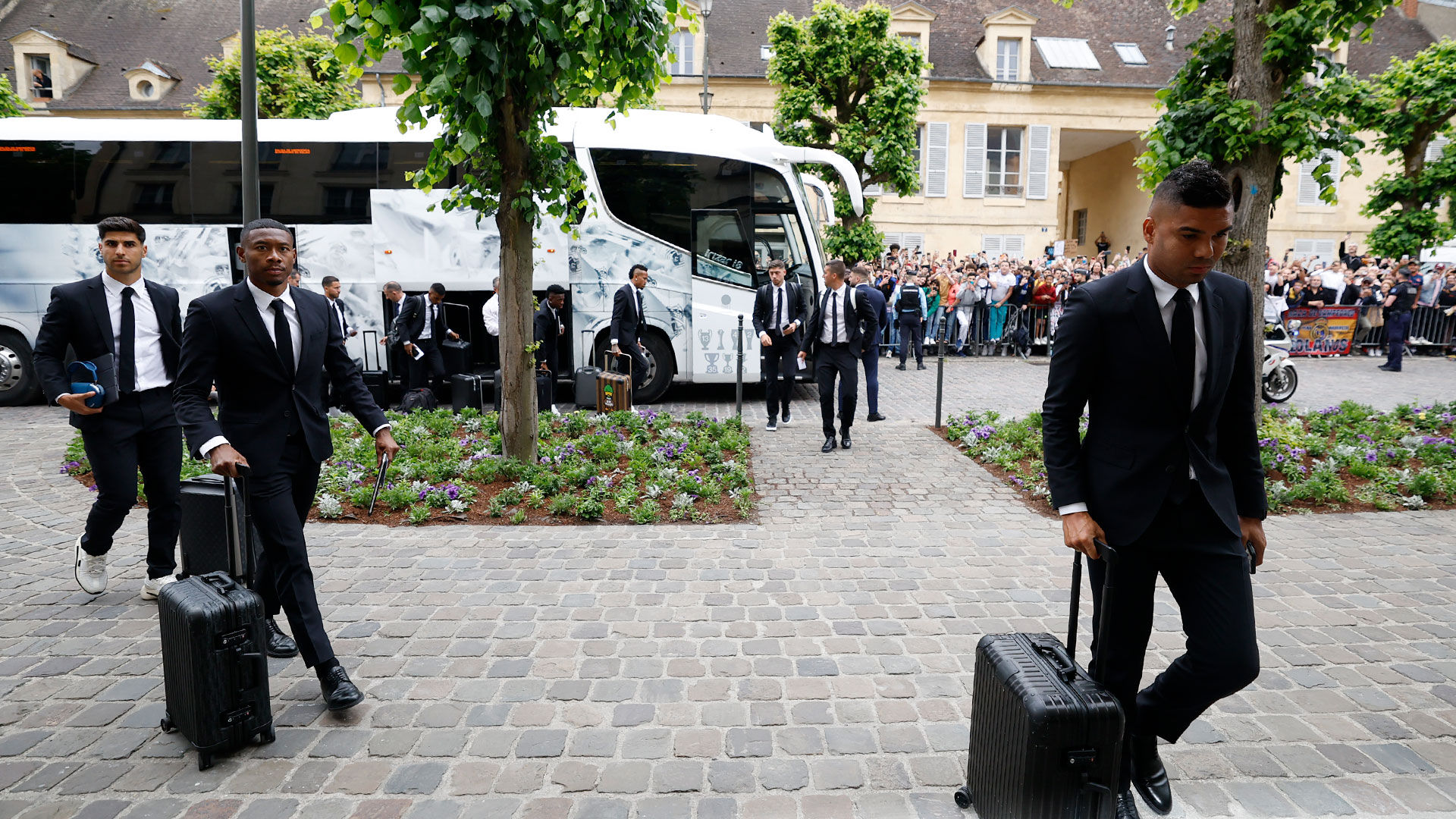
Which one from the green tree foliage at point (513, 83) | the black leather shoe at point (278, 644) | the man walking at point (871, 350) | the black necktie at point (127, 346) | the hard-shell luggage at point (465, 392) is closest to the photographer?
the black leather shoe at point (278, 644)

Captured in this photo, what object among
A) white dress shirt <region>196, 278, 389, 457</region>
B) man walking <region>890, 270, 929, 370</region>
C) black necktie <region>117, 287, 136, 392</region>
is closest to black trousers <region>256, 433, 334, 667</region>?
white dress shirt <region>196, 278, 389, 457</region>

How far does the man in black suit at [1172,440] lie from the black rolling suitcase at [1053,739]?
224 millimetres

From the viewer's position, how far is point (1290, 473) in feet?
25.5

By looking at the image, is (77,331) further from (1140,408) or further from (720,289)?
(720,289)

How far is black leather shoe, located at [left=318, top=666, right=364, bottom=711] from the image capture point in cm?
378

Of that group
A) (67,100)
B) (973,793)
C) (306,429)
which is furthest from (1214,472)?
(67,100)

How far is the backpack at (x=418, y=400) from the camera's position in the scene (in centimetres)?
1187

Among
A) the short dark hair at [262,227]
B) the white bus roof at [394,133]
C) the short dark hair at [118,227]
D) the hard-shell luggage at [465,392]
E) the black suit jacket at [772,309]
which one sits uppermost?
the white bus roof at [394,133]

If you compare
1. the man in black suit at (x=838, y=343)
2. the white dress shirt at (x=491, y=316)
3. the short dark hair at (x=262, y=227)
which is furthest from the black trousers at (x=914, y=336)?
the short dark hair at (x=262, y=227)

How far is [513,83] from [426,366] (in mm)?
5738

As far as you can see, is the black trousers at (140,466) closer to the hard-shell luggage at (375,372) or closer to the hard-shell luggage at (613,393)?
the hard-shell luggage at (613,393)

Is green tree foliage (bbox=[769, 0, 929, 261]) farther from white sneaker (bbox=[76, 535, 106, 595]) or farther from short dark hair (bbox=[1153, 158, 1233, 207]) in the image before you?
short dark hair (bbox=[1153, 158, 1233, 207])

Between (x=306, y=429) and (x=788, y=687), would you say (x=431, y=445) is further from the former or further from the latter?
(x=788, y=687)

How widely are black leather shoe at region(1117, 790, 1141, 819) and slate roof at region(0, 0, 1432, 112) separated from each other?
32032 millimetres
